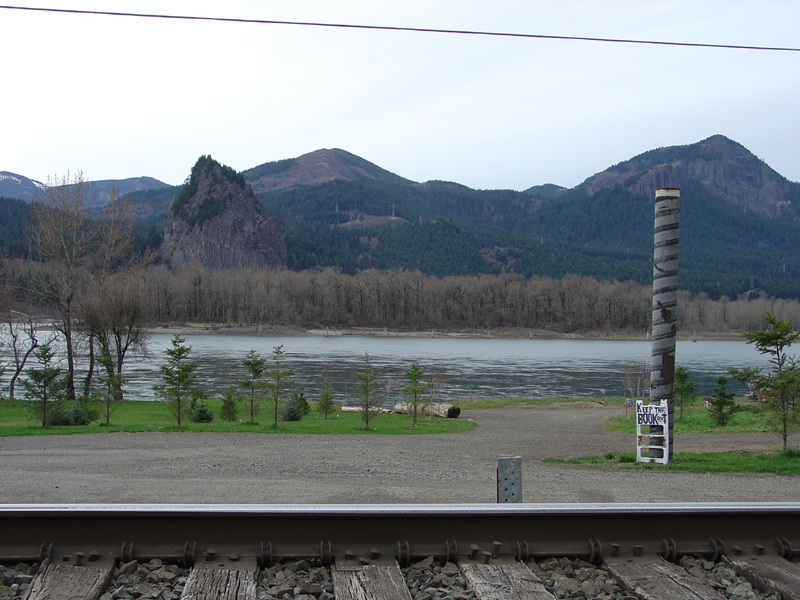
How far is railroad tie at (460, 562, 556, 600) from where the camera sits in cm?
370

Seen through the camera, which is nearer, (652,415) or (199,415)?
(652,415)

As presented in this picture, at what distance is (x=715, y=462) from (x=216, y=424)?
13744 mm

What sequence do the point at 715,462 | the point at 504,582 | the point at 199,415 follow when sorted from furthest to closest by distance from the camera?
the point at 199,415, the point at 715,462, the point at 504,582

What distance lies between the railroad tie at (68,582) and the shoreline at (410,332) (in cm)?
12541

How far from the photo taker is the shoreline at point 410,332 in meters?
134

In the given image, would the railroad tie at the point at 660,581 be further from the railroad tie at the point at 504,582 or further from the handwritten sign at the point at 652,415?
the handwritten sign at the point at 652,415

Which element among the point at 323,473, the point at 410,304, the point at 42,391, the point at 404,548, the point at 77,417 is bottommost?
the point at 77,417

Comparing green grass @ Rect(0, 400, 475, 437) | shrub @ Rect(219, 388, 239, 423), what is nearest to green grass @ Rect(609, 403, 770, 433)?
green grass @ Rect(0, 400, 475, 437)

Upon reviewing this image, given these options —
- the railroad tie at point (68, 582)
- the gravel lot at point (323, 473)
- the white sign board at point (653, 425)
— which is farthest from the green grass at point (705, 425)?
the railroad tie at point (68, 582)

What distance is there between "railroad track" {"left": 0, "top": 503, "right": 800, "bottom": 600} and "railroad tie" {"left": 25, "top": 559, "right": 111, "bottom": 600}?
0.04ft

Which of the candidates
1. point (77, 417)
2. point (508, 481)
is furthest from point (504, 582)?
point (77, 417)

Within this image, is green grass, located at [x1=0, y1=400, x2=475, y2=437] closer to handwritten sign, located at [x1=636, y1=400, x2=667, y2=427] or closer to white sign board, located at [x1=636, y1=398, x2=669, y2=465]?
white sign board, located at [x1=636, y1=398, x2=669, y2=465]

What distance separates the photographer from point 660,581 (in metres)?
3.93

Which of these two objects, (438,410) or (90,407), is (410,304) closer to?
(438,410)
